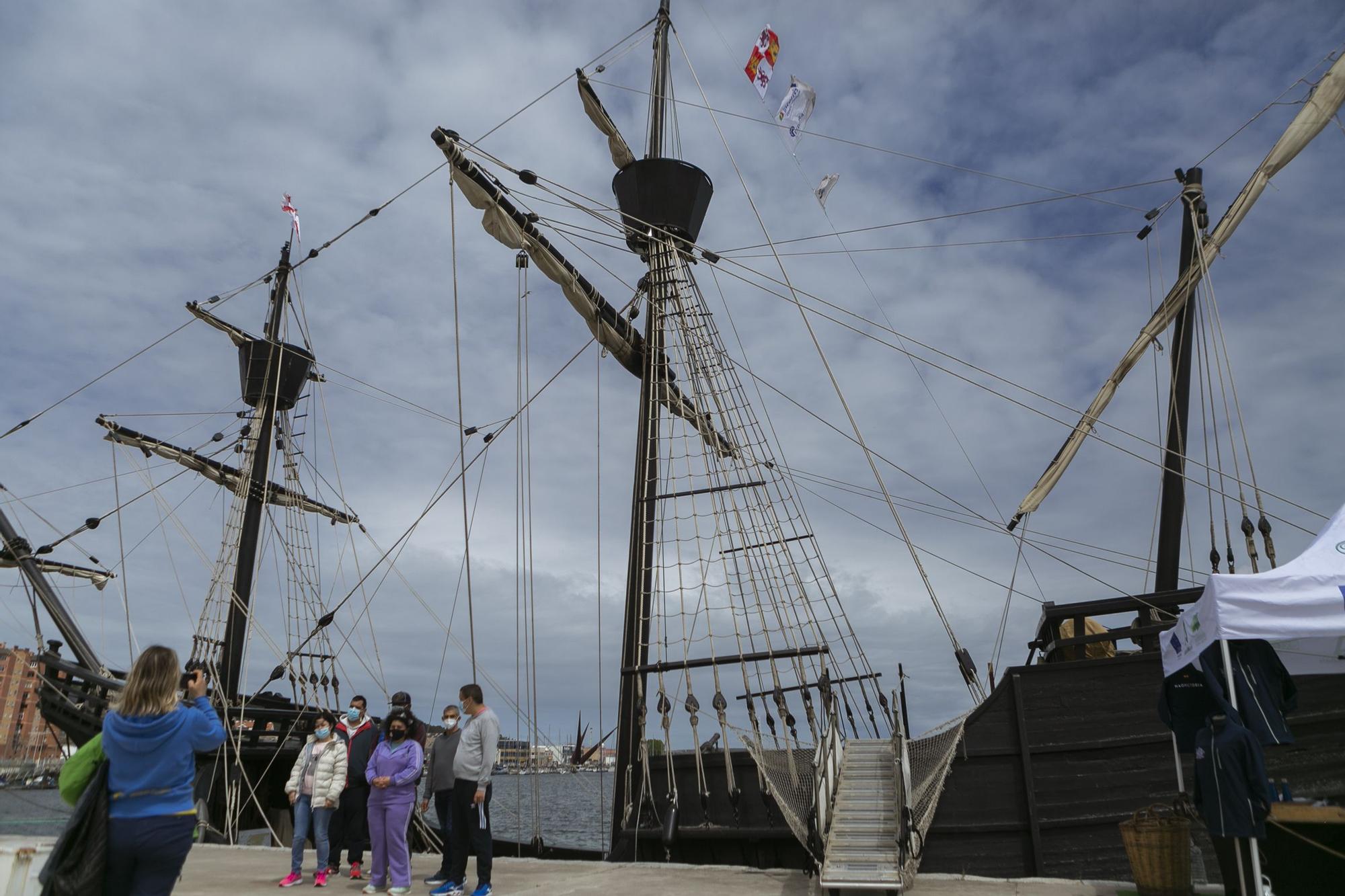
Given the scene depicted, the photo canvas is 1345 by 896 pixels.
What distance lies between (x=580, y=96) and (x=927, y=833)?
1214 centimetres

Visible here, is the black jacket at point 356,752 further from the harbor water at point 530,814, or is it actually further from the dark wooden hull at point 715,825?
the dark wooden hull at point 715,825

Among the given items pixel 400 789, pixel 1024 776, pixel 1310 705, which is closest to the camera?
pixel 400 789

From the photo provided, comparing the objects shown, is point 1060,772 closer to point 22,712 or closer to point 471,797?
point 471,797

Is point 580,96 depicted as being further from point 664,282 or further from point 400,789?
point 400,789

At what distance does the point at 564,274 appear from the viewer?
13023 mm

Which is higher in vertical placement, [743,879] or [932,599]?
[932,599]

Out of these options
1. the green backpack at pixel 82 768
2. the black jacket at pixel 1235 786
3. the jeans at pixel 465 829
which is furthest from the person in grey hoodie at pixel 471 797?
the black jacket at pixel 1235 786

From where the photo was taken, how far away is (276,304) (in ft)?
77.1

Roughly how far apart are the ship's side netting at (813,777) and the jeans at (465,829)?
2146mm

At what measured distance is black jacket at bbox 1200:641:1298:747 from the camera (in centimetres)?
540

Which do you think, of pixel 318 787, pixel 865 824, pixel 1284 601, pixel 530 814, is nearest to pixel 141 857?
pixel 318 787

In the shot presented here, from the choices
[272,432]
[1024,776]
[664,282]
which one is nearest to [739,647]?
[1024,776]

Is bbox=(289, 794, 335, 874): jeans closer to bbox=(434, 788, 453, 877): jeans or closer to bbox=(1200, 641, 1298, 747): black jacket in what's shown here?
bbox=(434, 788, 453, 877): jeans

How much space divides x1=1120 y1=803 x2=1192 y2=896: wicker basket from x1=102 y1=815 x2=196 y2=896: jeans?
5477 mm
